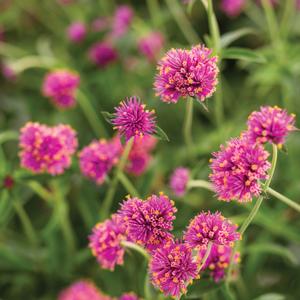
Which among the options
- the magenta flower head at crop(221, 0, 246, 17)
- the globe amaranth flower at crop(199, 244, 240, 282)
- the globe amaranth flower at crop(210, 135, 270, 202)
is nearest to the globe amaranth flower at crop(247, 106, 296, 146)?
the globe amaranth flower at crop(210, 135, 270, 202)

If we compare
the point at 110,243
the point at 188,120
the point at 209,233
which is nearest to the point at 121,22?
the point at 188,120

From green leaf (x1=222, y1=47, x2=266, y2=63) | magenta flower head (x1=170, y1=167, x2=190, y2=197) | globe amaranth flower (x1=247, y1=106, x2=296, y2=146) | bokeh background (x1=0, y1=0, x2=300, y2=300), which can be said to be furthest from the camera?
bokeh background (x1=0, y1=0, x2=300, y2=300)

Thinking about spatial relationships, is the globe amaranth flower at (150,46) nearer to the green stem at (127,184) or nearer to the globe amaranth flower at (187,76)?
the green stem at (127,184)

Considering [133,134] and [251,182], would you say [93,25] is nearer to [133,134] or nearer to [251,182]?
[133,134]

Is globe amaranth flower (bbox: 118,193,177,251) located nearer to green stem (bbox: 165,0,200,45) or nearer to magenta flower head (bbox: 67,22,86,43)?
green stem (bbox: 165,0,200,45)

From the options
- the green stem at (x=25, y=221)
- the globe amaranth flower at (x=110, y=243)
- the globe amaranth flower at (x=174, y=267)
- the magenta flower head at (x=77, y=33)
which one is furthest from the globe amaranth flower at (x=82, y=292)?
the magenta flower head at (x=77, y=33)

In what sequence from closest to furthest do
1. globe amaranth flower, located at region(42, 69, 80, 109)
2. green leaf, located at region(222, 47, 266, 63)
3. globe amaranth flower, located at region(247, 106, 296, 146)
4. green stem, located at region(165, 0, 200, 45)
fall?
globe amaranth flower, located at region(247, 106, 296, 146) < green leaf, located at region(222, 47, 266, 63) < globe amaranth flower, located at region(42, 69, 80, 109) < green stem, located at region(165, 0, 200, 45)

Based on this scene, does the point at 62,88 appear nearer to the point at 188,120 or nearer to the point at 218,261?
the point at 188,120
